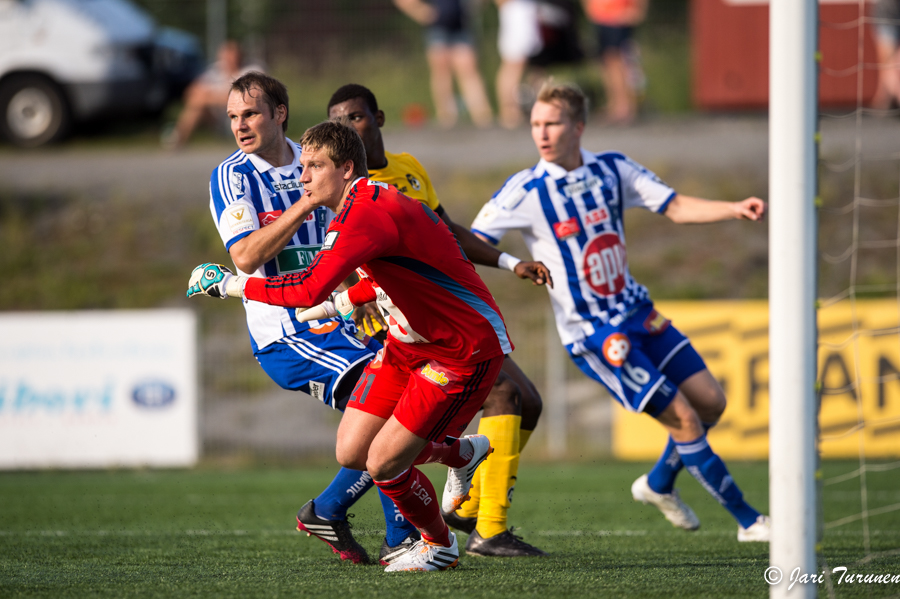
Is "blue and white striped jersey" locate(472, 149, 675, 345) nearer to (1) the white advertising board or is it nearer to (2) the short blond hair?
(2) the short blond hair

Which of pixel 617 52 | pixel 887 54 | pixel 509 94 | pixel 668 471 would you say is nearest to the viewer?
pixel 668 471

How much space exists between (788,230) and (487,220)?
103 inches

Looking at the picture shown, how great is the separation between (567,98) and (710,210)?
1.05 m

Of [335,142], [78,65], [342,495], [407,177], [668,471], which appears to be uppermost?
[78,65]

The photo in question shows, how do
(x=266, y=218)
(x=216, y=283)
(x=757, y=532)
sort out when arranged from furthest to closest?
(x=757, y=532) < (x=266, y=218) < (x=216, y=283)

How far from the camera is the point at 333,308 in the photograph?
14.6ft

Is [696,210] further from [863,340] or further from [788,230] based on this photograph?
[863,340]

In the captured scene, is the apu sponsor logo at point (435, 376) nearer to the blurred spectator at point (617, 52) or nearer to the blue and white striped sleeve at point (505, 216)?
the blue and white striped sleeve at point (505, 216)

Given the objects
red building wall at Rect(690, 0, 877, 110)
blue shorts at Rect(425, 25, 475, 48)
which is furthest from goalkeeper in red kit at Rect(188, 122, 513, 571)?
red building wall at Rect(690, 0, 877, 110)

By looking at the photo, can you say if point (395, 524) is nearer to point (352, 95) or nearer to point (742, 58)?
point (352, 95)

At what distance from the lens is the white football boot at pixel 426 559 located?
4.55m

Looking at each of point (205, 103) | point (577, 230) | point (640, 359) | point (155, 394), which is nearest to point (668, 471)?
point (640, 359)

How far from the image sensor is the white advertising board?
11312mm

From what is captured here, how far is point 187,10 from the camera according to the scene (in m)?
18.3
